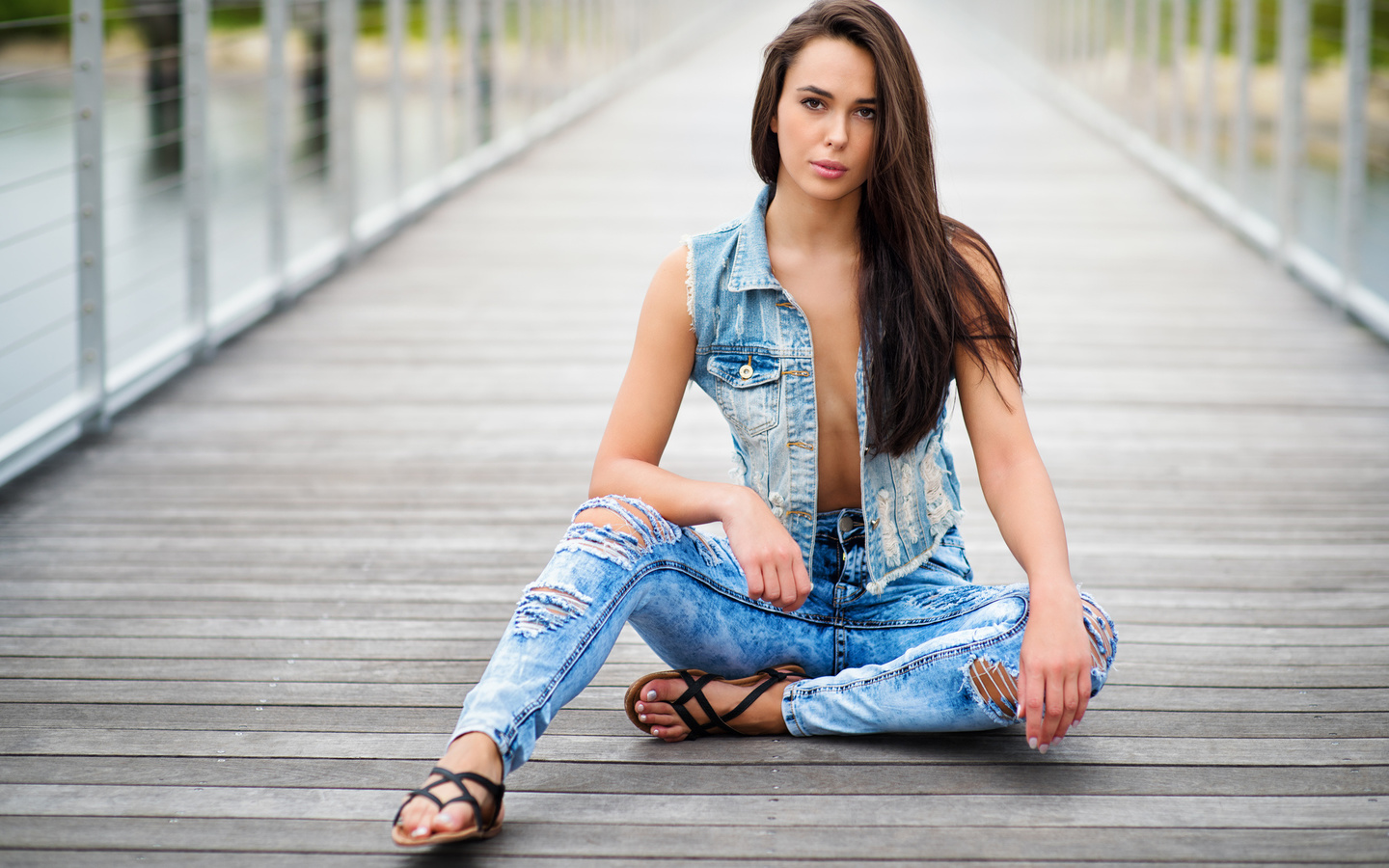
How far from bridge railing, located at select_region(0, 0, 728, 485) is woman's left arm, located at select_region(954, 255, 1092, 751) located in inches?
84.6

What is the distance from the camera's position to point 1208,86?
7219 millimetres

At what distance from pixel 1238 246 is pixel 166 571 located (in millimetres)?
5090

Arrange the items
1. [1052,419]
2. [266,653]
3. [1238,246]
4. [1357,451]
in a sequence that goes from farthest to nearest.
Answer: [1238,246], [1052,419], [1357,451], [266,653]

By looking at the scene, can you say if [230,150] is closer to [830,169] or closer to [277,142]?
[277,142]

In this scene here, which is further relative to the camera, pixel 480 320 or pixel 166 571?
pixel 480 320

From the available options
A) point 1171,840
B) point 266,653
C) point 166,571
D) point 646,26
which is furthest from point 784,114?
point 646,26

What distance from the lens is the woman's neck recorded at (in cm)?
193

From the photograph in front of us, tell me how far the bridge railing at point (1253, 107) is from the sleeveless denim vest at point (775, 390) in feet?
11.0

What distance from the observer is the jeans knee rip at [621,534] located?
174 cm

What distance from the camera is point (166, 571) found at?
2672 mm

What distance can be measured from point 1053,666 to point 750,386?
554mm

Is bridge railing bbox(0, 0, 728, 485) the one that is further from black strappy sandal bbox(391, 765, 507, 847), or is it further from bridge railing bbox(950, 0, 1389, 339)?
bridge railing bbox(950, 0, 1389, 339)

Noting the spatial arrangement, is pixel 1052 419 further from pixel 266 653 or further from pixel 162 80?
pixel 162 80

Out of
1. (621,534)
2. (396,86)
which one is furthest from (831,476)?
(396,86)
